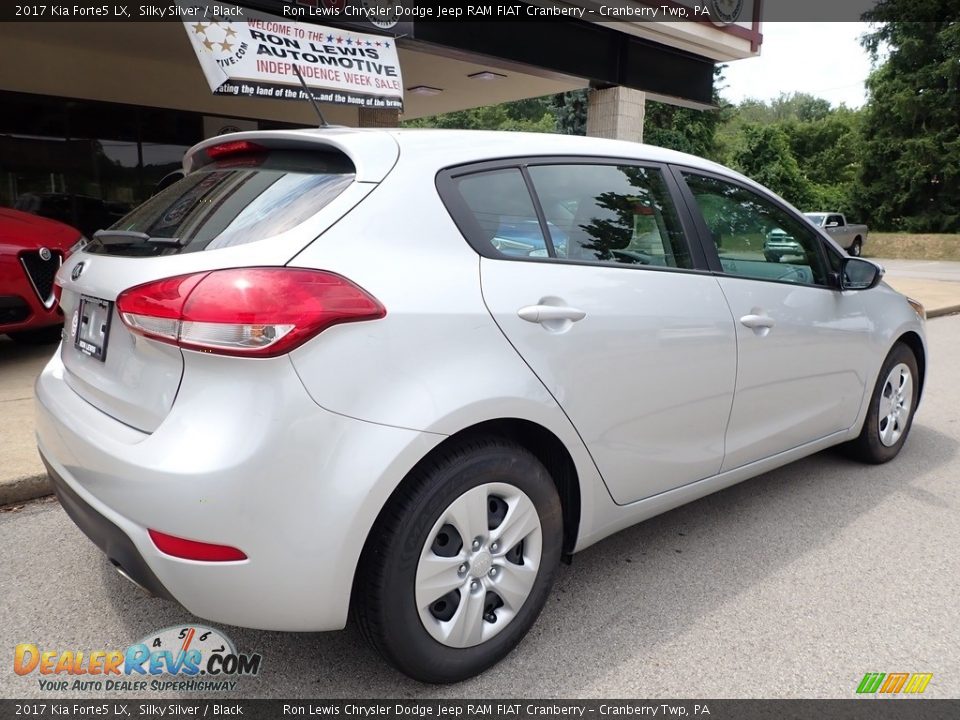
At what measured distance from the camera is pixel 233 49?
665cm

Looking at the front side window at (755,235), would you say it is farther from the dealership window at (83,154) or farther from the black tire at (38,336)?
the dealership window at (83,154)

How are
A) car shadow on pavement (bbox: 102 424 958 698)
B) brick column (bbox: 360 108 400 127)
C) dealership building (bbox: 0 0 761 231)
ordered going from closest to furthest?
car shadow on pavement (bbox: 102 424 958 698) → dealership building (bbox: 0 0 761 231) → brick column (bbox: 360 108 400 127)

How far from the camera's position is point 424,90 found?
40.6 ft

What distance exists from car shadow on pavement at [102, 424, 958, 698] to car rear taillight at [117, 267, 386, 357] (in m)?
0.63

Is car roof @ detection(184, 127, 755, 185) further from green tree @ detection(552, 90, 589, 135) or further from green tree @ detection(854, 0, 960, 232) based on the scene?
green tree @ detection(854, 0, 960, 232)

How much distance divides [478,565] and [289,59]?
6.34m

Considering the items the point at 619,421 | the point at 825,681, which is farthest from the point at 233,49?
the point at 825,681

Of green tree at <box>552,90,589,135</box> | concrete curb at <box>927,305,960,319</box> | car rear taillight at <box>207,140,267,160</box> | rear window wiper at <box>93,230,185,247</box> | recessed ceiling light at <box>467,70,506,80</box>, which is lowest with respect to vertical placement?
concrete curb at <box>927,305,960,319</box>

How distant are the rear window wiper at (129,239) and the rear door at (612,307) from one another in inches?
31.3

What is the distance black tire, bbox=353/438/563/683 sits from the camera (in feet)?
6.22

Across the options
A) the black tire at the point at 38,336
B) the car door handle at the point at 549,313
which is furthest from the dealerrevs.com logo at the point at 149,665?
the black tire at the point at 38,336

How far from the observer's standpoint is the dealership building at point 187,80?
888 centimetres

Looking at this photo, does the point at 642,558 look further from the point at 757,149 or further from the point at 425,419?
the point at 757,149

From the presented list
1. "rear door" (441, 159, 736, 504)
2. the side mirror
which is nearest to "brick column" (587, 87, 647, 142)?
the side mirror
